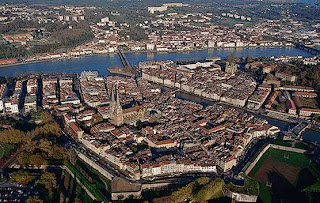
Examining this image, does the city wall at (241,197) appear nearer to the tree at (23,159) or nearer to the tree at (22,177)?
the tree at (22,177)

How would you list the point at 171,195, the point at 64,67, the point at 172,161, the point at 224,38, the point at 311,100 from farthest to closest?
the point at 224,38, the point at 64,67, the point at 311,100, the point at 172,161, the point at 171,195

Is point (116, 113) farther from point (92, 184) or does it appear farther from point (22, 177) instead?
point (22, 177)

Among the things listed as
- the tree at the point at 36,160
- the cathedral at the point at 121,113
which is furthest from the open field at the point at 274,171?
the tree at the point at 36,160

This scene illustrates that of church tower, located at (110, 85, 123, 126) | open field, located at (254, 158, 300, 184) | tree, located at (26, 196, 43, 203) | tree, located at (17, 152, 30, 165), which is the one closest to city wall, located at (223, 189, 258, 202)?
open field, located at (254, 158, 300, 184)

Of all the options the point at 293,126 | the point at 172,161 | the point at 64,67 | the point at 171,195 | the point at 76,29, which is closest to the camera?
the point at 171,195

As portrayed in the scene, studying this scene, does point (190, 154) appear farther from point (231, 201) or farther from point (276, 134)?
point (276, 134)

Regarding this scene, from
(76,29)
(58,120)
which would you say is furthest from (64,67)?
(76,29)

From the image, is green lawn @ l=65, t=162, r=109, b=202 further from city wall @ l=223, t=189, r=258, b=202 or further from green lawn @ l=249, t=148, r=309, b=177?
green lawn @ l=249, t=148, r=309, b=177

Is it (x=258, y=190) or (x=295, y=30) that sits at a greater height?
(x=295, y=30)
